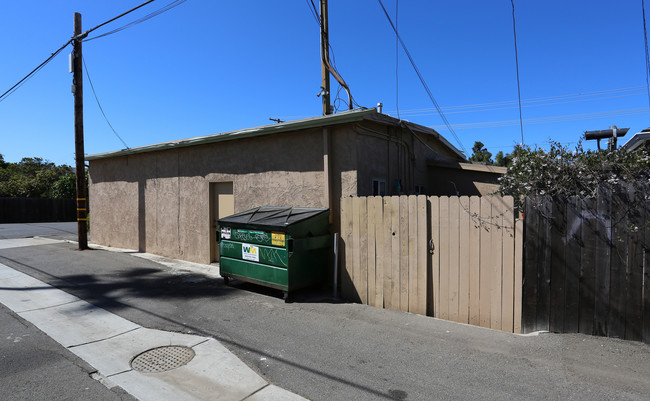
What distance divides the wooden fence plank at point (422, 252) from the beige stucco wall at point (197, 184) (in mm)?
1496

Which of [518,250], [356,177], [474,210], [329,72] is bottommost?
[518,250]

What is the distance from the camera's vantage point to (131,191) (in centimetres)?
1182

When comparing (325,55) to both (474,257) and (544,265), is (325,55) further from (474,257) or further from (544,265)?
(544,265)

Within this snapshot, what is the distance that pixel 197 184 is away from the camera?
9.63 metres

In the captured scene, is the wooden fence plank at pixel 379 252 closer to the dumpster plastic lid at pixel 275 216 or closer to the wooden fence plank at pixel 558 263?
the dumpster plastic lid at pixel 275 216

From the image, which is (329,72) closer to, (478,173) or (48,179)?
(478,173)

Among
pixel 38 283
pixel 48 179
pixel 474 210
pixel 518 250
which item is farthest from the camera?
pixel 48 179

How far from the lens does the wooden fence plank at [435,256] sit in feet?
17.5

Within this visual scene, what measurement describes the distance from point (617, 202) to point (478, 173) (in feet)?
16.7

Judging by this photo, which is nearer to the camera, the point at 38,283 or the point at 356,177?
the point at 356,177

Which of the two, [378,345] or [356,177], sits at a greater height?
[356,177]

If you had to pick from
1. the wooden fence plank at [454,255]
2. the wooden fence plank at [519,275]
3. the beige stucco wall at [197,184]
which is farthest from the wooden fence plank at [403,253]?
the wooden fence plank at [519,275]

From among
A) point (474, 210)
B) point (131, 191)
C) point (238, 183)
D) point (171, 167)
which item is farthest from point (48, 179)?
point (474, 210)

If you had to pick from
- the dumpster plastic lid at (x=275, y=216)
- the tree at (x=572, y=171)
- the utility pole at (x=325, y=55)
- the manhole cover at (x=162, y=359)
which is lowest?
the manhole cover at (x=162, y=359)
